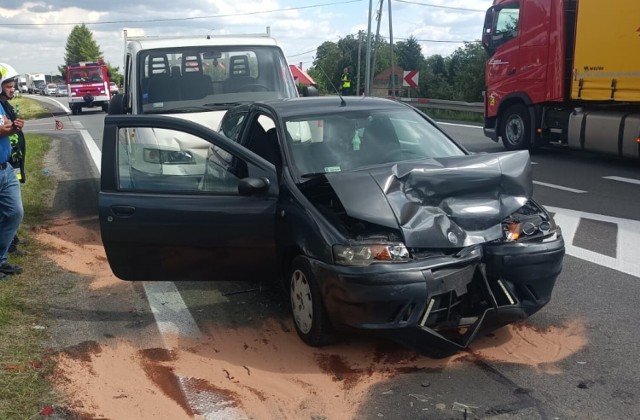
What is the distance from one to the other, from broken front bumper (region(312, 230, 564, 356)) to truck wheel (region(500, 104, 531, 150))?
32.8ft

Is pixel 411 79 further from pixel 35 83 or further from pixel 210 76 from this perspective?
pixel 35 83

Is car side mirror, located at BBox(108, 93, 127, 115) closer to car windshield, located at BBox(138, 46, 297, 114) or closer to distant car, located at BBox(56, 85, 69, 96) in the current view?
car windshield, located at BBox(138, 46, 297, 114)

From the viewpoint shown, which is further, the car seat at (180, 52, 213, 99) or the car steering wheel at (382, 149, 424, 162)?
the car seat at (180, 52, 213, 99)

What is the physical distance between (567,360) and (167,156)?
311cm

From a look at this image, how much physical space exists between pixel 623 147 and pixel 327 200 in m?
8.95

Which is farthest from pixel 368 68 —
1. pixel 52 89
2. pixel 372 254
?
pixel 52 89

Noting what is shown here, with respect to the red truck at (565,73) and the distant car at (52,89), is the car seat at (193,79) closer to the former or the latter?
the red truck at (565,73)

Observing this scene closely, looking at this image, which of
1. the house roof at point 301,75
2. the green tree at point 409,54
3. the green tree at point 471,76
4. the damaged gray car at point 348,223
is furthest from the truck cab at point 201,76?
the green tree at point 409,54

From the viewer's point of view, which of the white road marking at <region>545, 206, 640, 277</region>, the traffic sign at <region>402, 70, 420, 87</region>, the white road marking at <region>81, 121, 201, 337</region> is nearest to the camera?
the white road marking at <region>81, 121, 201, 337</region>

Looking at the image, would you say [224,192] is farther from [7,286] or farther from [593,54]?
[593,54]

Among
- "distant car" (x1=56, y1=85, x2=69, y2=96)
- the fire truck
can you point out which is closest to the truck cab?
the fire truck

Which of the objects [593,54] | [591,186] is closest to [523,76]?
[593,54]

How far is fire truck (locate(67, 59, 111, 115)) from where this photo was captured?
3503 cm

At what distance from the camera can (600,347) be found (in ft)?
13.8
